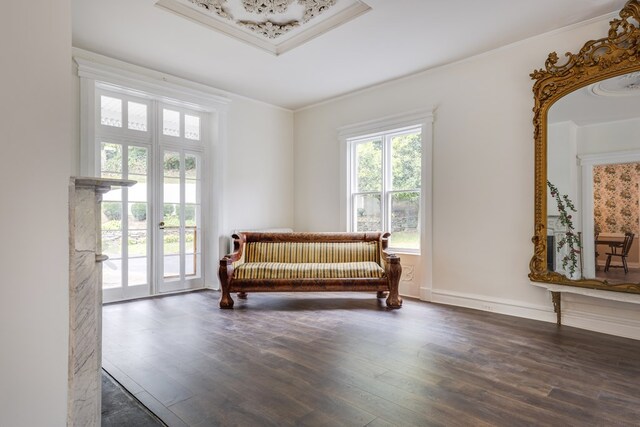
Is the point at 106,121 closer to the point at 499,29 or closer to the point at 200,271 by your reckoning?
the point at 200,271

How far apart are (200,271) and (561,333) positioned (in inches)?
173

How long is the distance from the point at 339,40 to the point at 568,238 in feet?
9.82

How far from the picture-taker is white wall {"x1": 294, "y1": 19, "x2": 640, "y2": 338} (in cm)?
374

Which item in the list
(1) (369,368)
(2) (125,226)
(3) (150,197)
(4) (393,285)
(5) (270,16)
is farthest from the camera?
(3) (150,197)

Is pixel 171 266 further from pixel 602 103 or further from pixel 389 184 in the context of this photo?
pixel 602 103

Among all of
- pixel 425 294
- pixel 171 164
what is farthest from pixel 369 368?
pixel 171 164

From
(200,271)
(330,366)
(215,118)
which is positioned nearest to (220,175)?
(215,118)

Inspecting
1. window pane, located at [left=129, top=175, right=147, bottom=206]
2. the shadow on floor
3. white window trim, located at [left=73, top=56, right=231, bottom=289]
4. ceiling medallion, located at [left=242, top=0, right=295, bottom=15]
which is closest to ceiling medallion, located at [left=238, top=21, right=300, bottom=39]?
ceiling medallion, located at [left=242, top=0, right=295, bottom=15]

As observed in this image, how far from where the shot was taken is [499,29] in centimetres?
356

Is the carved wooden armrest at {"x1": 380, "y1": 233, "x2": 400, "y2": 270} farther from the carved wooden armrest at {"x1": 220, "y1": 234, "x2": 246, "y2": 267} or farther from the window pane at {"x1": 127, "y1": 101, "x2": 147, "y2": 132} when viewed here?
the window pane at {"x1": 127, "y1": 101, "x2": 147, "y2": 132}

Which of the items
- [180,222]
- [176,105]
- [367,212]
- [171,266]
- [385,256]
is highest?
[176,105]

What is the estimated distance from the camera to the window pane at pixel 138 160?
457cm

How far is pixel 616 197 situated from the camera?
3129 millimetres

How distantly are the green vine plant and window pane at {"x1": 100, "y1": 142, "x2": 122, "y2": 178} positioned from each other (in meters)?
4.86
